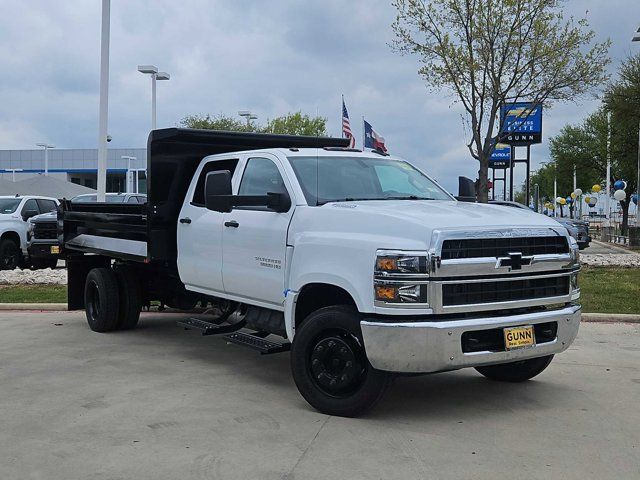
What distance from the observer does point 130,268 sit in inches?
380

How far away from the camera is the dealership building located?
70.1 m

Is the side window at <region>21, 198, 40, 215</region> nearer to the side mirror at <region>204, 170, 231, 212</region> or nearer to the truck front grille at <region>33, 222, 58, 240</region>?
the truck front grille at <region>33, 222, 58, 240</region>

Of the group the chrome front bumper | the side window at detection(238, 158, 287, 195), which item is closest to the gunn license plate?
the chrome front bumper

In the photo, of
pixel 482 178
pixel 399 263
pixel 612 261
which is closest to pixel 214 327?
pixel 399 263

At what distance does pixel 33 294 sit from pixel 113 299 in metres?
4.30

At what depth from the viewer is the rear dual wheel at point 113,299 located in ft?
31.2

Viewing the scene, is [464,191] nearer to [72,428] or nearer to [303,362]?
[303,362]

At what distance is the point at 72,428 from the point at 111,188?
232ft

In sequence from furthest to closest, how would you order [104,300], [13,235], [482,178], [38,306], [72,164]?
[72,164] < [482,178] < [13,235] < [38,306] < [104,300]

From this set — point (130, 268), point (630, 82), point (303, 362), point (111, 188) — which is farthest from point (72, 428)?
point (111, 188)

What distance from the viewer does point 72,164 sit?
71312mm

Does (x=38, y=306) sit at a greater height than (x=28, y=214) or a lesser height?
lesser

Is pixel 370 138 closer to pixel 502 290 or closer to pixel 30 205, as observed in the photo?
pixel 30 205

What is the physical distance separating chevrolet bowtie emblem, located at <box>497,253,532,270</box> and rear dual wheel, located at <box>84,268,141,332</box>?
5.45 meters
